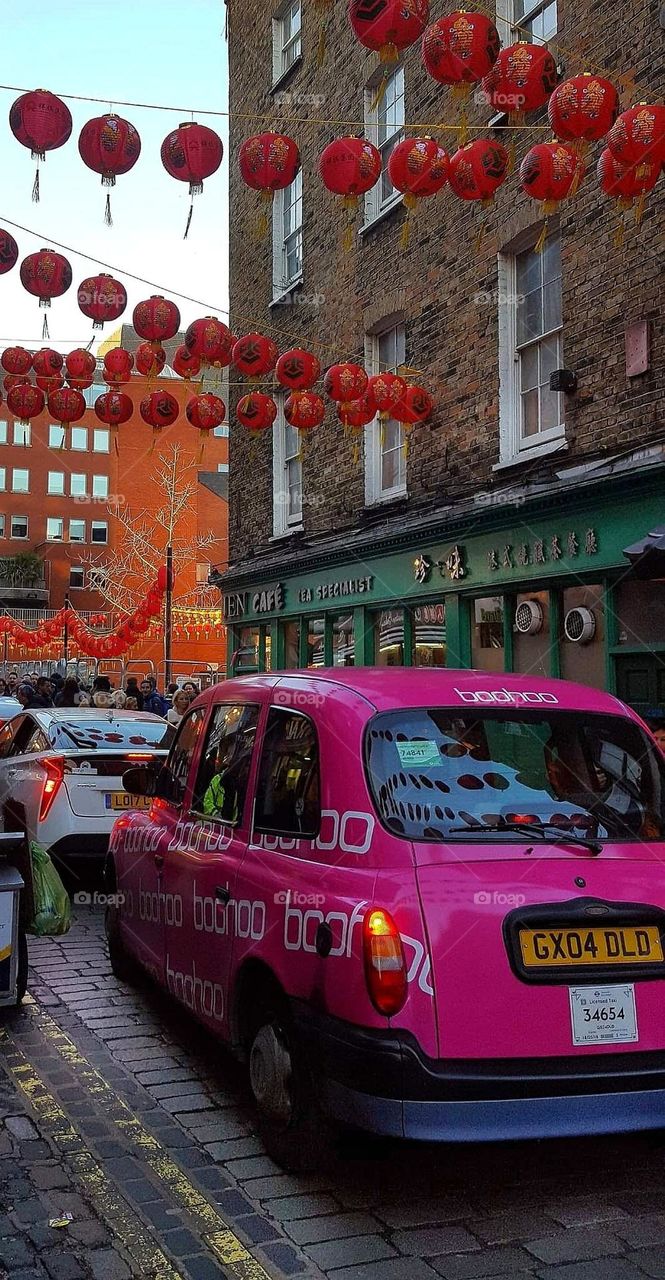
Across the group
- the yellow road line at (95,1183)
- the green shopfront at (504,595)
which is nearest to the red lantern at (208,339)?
the green shopfront at (504,595)

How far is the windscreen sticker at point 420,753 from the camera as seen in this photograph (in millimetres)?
4094

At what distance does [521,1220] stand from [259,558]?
1619 cm

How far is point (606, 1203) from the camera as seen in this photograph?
12.4 feet

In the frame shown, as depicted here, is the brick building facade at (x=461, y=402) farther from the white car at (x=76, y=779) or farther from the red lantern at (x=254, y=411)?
the white car at (x=76, y=779)

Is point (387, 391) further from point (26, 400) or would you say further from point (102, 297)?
point (26, 400)

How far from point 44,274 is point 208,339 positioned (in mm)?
1851

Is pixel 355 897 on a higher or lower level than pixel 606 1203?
higher

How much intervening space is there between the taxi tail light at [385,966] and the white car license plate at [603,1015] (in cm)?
55

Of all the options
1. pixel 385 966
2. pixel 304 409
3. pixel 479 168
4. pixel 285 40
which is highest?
pixel 285 40

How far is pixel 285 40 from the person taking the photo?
19156 mm

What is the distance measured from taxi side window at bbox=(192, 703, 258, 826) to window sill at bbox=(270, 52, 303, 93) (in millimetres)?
15817

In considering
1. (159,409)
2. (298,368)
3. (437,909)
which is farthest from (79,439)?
(437,909)

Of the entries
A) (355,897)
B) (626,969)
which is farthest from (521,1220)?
(355,897)

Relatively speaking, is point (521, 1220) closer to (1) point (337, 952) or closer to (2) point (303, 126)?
(1) point (337, 952)
